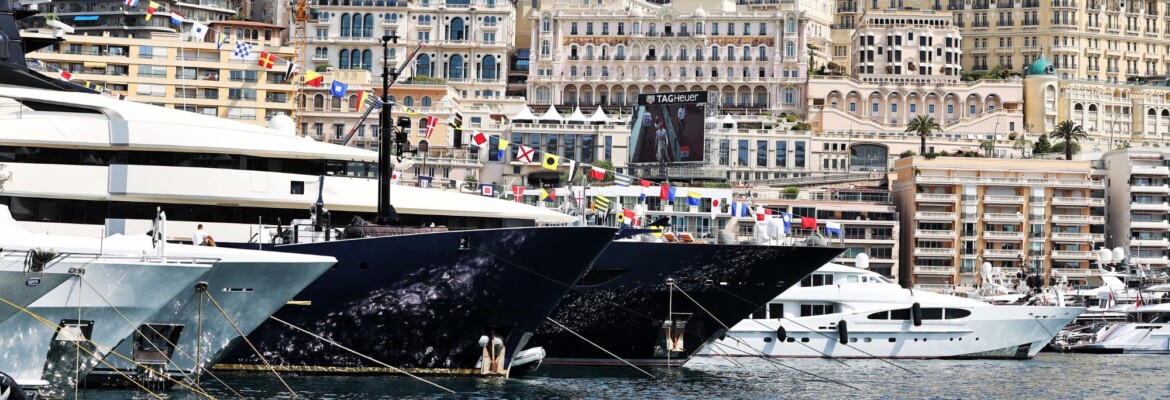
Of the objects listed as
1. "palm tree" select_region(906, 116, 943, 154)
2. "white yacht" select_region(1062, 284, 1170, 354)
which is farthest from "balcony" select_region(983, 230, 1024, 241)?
"white yacht" select_region(1062, 284, 1170, 354)

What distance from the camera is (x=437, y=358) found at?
4206 cm

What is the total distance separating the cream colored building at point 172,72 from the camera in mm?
106250

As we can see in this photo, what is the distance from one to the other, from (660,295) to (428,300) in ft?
31.3

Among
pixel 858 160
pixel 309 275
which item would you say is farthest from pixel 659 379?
pixel 858 160

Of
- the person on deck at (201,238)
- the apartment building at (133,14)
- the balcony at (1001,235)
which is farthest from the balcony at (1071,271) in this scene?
the person on deck at (201,238)

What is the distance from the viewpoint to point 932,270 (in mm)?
111000

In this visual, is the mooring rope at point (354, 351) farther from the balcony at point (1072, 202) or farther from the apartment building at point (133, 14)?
the apartment building at point (133, 14)

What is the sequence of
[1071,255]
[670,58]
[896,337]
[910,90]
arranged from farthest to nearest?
[910,90]
[670,58]
[1071,255]
[896,337]

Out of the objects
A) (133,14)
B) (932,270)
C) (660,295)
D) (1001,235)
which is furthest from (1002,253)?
(133,14)

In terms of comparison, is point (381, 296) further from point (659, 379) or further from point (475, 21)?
point (475, 21)

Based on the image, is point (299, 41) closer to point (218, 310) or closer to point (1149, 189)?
point (1149, 189)

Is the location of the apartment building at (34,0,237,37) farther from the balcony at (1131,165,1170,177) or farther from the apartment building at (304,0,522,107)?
the balcony at (1131,165,1170,177)

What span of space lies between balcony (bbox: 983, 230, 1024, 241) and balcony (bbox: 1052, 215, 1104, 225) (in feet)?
9.87

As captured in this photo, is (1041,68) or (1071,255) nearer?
(1071,255)
